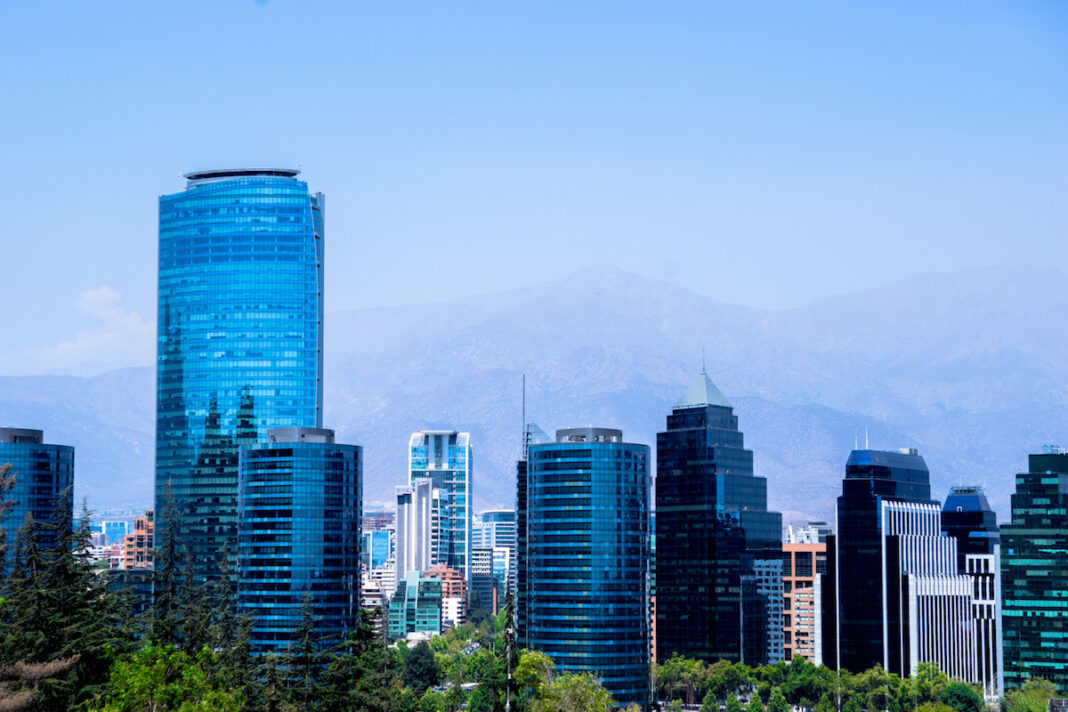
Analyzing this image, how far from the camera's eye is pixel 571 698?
166m

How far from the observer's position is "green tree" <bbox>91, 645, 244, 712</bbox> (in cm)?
10925

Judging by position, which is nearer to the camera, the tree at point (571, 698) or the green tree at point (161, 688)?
the green tree at point (161, 688)

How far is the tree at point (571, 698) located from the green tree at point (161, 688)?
48.5 metres

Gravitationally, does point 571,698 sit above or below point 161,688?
below

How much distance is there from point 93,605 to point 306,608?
1534 centimetres

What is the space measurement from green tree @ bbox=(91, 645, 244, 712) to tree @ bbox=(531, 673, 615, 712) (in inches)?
1911

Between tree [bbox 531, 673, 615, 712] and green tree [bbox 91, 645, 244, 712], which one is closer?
green tree [bbox 91, 645, 244, 712]

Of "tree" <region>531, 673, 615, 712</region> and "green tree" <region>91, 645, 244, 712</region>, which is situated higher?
"green tree" <region>91, 645, 244, 712</region>

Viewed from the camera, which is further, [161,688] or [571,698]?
[571,698]

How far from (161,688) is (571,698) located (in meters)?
63.9

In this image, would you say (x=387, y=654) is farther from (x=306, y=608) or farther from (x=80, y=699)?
(x=80, y=699)

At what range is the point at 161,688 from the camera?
4331 inches

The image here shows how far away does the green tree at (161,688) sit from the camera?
109250mm

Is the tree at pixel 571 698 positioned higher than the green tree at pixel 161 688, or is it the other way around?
the green tree at pixel 161 688
